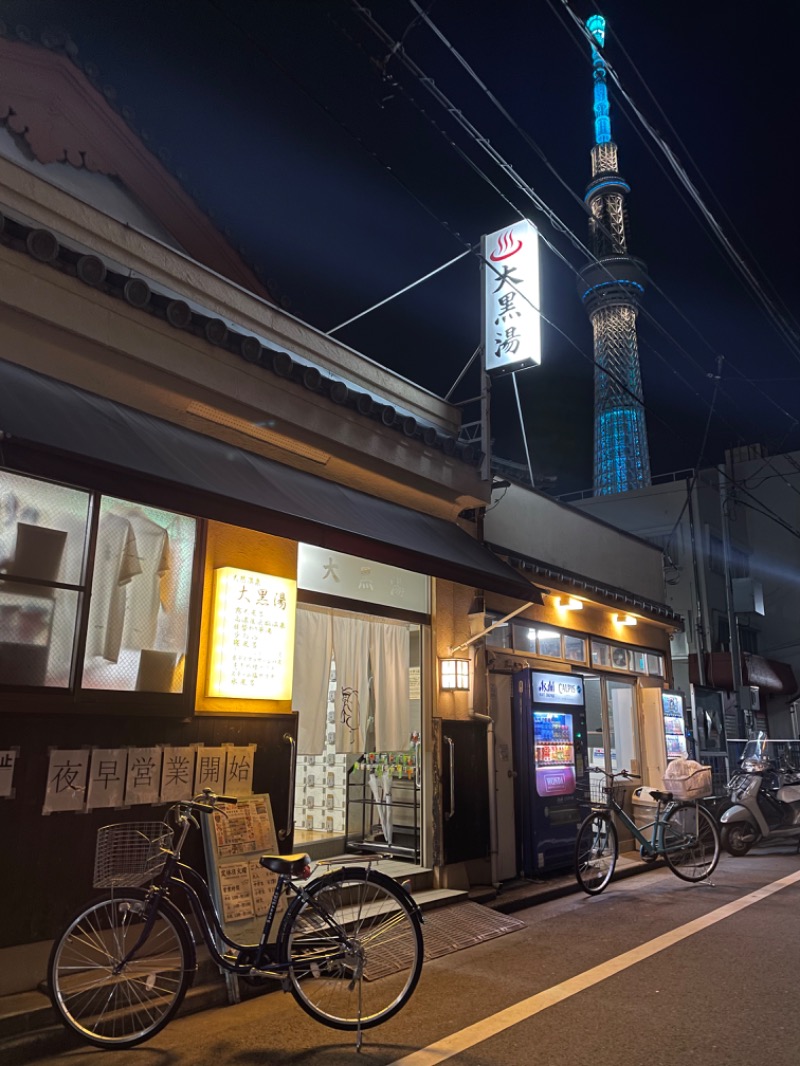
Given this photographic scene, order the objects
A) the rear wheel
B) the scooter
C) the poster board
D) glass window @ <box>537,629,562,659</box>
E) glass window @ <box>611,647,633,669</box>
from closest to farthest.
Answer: the poster board → the rear wheel → glass window @ <box>537,629,562,659</box> → the scooter → glass window @ <box>611,647,633,669</box>

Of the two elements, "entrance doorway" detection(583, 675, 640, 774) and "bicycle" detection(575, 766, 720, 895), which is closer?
"bicycle" detection(575, 766, 720, 895)

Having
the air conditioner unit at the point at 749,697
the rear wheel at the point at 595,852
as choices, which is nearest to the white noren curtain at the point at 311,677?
the rear wheel at the point at 595,852

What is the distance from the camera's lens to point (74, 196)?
6.60 metres

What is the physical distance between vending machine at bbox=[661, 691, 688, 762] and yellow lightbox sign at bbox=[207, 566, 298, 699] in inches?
364

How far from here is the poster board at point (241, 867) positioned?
Answer: 544 cm

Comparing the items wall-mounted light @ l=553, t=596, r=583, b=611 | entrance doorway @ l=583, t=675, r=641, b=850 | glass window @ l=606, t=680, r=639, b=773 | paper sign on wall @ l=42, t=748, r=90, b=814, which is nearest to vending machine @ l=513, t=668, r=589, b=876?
wall-mounted light @ l=553, t=596, r=583, b=611

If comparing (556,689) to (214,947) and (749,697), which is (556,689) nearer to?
(214,947)

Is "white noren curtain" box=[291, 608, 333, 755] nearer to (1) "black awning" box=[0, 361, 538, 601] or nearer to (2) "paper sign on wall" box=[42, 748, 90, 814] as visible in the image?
(1) "black awning" box=[0, 361, 538, 601]

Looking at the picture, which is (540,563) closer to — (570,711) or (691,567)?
(570,711)

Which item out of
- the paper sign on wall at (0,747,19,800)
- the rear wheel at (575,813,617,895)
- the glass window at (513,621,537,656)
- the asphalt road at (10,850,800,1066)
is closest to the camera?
the asphalt road at (10,850,800,1066)

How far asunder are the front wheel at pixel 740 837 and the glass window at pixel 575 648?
347 centimetres

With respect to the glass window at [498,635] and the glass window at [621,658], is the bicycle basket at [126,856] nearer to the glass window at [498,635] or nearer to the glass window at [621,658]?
the glass window at [498,635]

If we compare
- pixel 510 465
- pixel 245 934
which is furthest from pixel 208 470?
pixel 510 465

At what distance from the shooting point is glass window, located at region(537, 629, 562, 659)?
11484 mm
